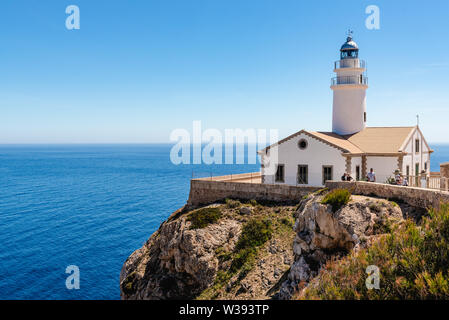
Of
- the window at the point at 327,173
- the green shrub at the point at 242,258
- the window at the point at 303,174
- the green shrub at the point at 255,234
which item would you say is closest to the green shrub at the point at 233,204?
the green shrub at the point at 255,234

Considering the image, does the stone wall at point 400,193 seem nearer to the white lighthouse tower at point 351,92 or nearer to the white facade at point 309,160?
the white facade at point 309,160

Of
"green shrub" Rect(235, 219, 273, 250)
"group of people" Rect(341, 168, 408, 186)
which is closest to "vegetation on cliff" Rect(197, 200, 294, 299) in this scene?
"green shrub" Rect(235, 219, 273, 250)

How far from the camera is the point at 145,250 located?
35.1 metres

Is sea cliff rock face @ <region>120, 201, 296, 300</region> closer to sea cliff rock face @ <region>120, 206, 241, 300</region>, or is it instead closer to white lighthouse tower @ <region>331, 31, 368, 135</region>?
sea cliff rock face @ <region>120, 206, 241, 300</region>

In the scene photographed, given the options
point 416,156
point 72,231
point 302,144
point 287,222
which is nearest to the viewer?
point 287,222

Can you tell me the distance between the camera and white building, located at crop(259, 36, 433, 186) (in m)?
32.5

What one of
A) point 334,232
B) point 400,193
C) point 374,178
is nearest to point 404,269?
point 334,232

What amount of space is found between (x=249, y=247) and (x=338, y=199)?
8765mm

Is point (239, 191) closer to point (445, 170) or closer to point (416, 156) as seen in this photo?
point (445, 170)

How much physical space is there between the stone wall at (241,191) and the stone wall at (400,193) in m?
5.54

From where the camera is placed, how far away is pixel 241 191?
3472 cm

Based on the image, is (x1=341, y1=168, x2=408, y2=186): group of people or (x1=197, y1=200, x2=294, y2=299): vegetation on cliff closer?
(x1=197, y1=200, x2=294, y2=299): vegetation on cliff

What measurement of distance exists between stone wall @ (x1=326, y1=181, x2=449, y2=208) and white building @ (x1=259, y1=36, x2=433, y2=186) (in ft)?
20.6

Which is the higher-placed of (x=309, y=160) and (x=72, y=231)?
(x=309, y=160)
